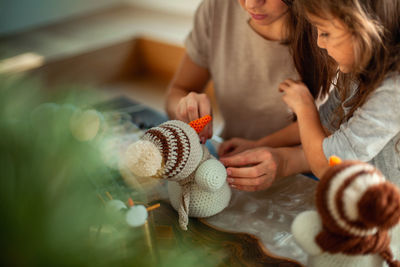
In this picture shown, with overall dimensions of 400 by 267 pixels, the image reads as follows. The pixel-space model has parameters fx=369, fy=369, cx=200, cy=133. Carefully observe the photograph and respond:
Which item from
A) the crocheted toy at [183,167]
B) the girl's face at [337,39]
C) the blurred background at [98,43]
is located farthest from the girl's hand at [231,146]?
the blurred background at [98,43]

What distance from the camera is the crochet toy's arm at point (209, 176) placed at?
58 centimetres

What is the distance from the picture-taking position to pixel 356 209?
404mm

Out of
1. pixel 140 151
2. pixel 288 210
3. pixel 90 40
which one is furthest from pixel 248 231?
pixel 90 40

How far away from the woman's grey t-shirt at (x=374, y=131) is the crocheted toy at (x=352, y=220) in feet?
0.45

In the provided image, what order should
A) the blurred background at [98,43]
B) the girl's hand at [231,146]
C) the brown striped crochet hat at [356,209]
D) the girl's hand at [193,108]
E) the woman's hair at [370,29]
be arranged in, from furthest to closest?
the blurred background at [98,43]
the girl's hand at [231,146]
the girl's hand at [193,108]
the woman's hair at [370,29]
the brown striped crochet hat at [356,209]

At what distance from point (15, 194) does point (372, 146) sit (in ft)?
1.63

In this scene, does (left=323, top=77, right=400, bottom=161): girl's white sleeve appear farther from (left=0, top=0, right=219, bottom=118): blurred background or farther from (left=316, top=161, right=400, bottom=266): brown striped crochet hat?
(left=0, top=0, right=219, bottom=118): blurred background

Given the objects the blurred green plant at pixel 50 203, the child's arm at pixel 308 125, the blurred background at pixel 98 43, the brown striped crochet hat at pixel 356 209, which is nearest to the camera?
the blurred green plant at pixel 50 203

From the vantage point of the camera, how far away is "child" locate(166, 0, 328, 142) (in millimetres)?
888

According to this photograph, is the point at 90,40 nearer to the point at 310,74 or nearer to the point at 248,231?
the point at 310,74

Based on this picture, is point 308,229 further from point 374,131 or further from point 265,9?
point 265,9

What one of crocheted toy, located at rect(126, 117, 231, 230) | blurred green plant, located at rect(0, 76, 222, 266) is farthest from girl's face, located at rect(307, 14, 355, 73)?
blurred green plant, located at rect(0, 76, 222, 266)

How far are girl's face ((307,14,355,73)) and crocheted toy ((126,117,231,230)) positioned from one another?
0.24 meters

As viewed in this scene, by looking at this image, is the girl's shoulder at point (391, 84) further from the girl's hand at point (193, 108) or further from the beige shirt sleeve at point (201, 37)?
the beige shirt sleeve at point (201, 37)
